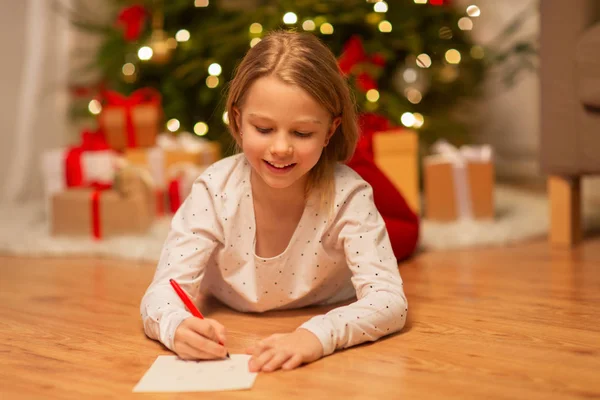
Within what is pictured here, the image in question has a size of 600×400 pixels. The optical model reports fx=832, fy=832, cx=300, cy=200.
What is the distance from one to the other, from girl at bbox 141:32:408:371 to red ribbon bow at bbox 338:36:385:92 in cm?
103

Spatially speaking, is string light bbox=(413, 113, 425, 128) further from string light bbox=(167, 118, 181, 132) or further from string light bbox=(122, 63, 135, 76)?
string light bbox=(122, 63, 135, 76)

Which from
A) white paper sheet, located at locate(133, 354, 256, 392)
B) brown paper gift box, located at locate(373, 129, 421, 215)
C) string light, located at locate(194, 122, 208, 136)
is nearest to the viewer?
white paper sheet, located at locate(133, 354, 256, 392)

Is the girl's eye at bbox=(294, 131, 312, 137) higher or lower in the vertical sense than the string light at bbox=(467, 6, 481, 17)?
lower

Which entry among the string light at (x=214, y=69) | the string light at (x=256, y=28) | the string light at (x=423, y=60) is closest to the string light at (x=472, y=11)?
the string light at (x=423, y=60)

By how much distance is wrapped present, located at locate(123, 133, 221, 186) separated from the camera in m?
2.45

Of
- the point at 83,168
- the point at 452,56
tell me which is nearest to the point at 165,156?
the point at 83,168

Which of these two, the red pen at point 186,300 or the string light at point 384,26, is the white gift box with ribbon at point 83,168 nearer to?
the string light at point 384,26

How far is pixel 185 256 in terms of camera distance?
1.33 metres

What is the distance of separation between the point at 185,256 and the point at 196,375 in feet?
0.93

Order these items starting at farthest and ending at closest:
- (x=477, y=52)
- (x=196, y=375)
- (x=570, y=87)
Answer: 1. (x=477, y=52)
2. (x=570, y=87)
3. (x=196, y=375)

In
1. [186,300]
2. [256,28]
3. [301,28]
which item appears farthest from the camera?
[256,28]

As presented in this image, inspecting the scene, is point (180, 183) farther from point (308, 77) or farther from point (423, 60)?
point (308, 77)

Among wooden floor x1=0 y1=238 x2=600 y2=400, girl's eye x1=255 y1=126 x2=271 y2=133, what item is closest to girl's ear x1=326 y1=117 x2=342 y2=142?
girl's eye x1=255 y1=126 x2=271 y2=133

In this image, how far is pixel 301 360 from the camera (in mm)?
1129
